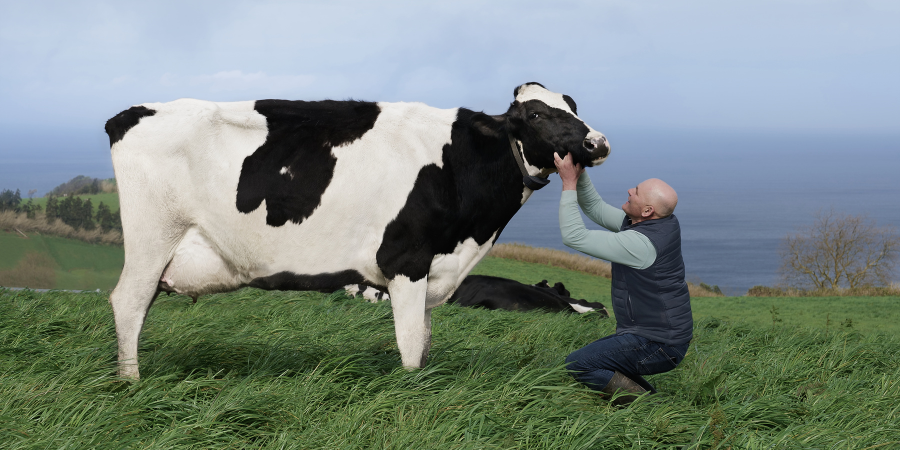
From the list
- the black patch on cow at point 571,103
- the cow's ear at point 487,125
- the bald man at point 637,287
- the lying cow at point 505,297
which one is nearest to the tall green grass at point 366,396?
the bald man at point 637,287

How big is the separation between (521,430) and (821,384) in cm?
333

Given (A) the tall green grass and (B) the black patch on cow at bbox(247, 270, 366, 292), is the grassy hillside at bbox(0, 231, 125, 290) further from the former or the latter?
(B) the black patch on cow at bbox(247, 270, 366, 292)

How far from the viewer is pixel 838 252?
22.1 metres

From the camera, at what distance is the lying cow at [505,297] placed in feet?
35.7

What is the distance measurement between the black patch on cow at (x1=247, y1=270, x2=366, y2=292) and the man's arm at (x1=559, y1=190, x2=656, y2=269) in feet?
4.70

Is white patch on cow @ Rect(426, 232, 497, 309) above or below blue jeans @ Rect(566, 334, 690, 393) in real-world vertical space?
above

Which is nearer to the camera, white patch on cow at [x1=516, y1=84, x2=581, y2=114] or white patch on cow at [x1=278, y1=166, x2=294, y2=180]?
white patch on cow at [x1=278, y1=166, x2=294, y2=180]

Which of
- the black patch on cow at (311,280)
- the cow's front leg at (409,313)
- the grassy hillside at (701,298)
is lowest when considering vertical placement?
the grassy hillside at (701,298)

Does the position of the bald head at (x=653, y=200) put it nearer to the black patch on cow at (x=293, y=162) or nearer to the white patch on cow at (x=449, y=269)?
the white patch on cow at (x=449, y=269)

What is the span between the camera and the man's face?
4594mm

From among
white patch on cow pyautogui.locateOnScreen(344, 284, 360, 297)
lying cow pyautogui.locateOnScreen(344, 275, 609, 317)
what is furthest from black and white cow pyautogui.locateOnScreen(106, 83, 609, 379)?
lying cow pyautogui.locateOnScreen(344, 275, 609, 317)

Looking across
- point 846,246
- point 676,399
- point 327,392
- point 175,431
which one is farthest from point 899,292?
point 175,431

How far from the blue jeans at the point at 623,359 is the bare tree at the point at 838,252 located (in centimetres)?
1912

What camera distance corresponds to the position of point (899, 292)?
1598 cm
